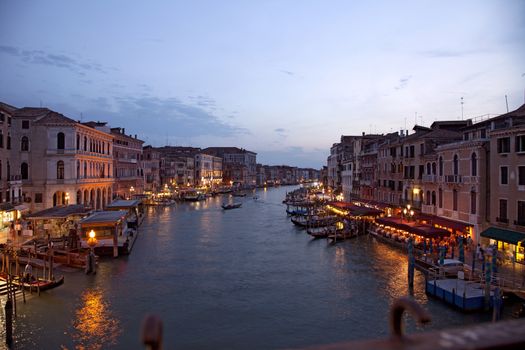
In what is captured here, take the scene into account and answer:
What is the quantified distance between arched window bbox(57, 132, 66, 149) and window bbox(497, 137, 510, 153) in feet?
105

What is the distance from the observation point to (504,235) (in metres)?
18.8

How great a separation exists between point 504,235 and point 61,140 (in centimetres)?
3276

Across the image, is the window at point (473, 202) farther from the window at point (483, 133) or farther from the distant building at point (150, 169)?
the distant building at point (150, 169)

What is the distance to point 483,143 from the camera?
21.8 meters

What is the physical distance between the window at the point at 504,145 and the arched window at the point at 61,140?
3191 cm

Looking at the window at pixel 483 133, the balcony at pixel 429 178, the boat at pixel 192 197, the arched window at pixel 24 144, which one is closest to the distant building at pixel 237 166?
the boat at pixel 192 197

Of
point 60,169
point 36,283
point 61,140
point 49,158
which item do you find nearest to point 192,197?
point 60,169

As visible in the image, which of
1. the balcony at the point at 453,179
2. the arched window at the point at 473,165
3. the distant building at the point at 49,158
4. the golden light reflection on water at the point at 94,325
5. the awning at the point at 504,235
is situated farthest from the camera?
the distant building at the point at 49,158

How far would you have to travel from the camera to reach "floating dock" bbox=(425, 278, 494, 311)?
48.8ft

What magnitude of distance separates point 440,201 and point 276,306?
50.9 feet

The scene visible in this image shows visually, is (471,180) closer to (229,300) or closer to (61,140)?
(229,300)

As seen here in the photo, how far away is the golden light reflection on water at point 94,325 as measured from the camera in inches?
506

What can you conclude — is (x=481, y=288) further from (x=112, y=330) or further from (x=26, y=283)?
(x=26, y=283)

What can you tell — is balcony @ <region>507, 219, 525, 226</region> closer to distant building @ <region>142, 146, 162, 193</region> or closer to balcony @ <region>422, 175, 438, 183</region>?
balcony @ <region>422, 175, 438, 183</region>
